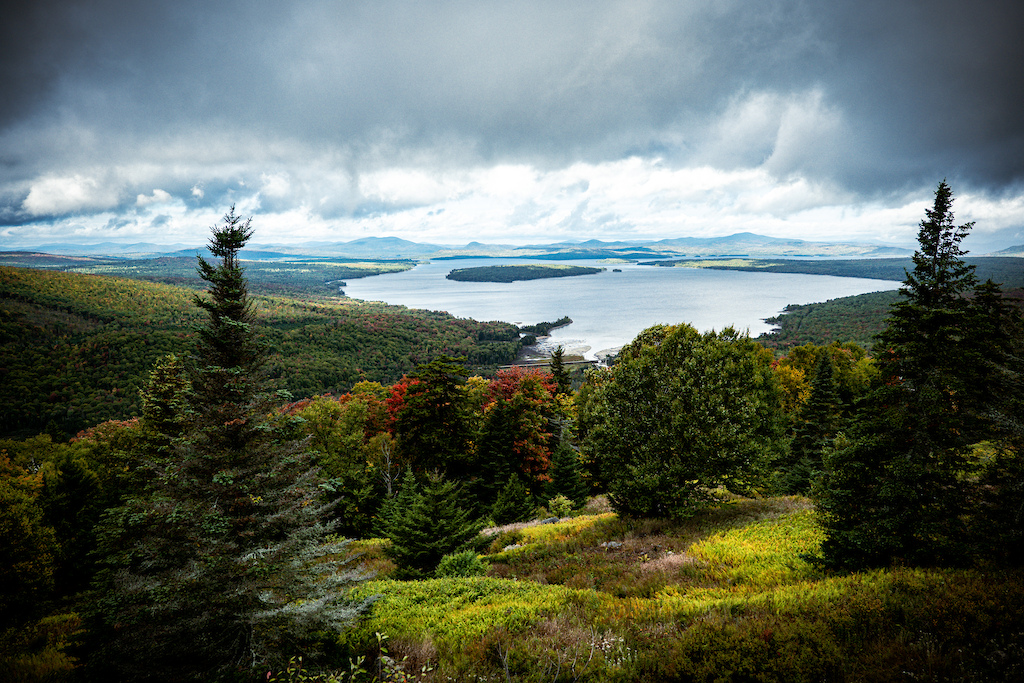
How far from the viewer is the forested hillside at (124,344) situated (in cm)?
9006

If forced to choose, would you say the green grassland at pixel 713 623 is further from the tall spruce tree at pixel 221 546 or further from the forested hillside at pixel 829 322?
the forested hillside at pixel 829 322

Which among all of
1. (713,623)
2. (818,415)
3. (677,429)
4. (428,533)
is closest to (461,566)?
(428,533)

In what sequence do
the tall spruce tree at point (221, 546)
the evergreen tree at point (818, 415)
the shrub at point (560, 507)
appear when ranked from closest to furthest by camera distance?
the tall spruce tree at point (221, 546) → the shrub at point (560, 507) → the evergreen tree at point (818, 415)

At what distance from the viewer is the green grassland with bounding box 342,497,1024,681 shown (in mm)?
6438

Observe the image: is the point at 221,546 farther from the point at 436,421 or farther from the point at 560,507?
the point at 436,421

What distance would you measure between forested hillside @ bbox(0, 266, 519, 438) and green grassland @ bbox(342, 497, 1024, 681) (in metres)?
60.3

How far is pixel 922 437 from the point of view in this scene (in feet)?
32.1

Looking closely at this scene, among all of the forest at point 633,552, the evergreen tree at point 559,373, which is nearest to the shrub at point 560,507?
the forest at point 633,552

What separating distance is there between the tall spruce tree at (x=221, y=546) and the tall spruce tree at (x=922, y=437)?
1198 centimetres

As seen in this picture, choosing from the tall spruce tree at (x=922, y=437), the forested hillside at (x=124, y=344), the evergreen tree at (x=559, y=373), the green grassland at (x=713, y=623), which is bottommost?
the forested hillside at (x=124, y=344)

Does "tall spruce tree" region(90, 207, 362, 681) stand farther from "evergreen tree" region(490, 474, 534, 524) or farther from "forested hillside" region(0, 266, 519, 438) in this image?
"forested hillside" region(0, 266, 519, 438)

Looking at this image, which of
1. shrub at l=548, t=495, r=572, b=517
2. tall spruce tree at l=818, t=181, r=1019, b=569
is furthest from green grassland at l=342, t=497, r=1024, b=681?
shrub at l=548, t=495, r=572, b=517

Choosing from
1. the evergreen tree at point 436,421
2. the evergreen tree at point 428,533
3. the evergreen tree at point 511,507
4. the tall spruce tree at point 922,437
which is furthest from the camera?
the evergreen tree at point 436,421

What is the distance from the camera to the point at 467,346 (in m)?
144
